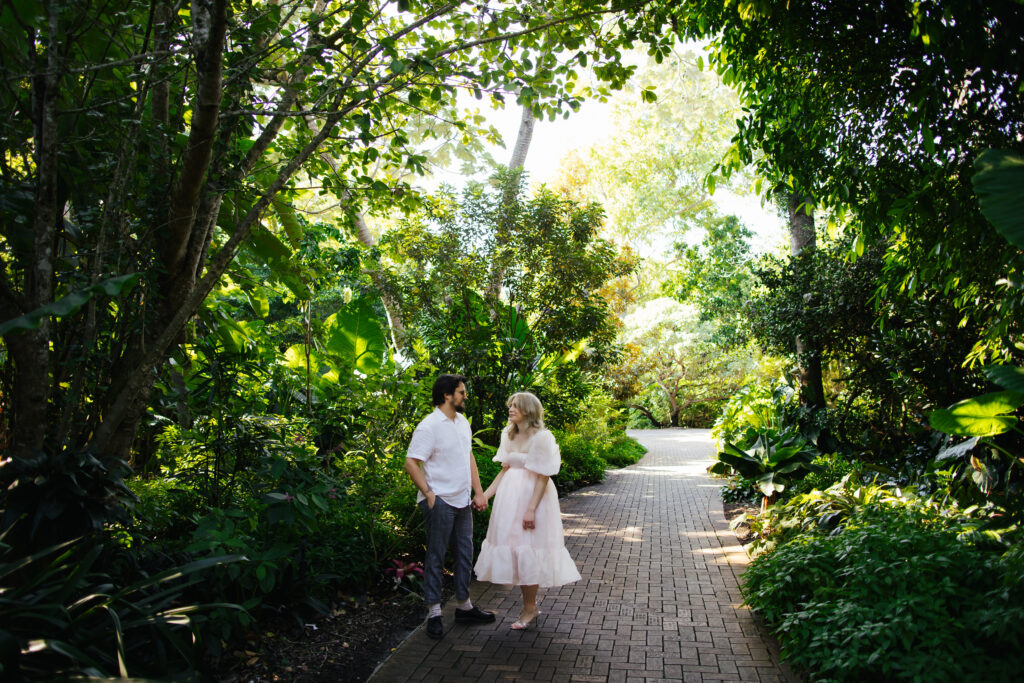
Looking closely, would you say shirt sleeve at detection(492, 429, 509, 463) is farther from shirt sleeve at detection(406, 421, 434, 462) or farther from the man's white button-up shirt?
shirt sleeve at detection(406, 421, 434, 462)

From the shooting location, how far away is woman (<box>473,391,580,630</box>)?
5.00 m

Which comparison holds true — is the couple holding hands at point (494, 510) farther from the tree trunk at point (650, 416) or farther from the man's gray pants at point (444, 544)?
the tree trunk at point (650, 416)

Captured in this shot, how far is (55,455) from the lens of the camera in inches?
135

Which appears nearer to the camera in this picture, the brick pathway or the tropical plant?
the brick pathway

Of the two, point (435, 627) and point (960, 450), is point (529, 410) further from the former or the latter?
point (960, 450)

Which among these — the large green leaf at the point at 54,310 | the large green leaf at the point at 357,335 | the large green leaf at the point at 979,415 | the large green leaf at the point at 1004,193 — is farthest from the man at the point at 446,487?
the large green leaf at the point at 357,335

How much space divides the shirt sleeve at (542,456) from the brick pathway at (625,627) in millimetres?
1165

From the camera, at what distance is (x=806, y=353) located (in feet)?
35.6

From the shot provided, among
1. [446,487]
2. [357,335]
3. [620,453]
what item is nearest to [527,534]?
[446,487]

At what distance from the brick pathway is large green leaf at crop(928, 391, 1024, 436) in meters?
1.92

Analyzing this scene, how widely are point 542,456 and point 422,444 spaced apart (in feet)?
3.04

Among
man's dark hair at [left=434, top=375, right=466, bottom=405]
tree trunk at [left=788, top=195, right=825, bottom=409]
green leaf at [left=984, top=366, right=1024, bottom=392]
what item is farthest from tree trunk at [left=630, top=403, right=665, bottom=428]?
green leaf at [left=984, top=366, right=1024, bottom=392]

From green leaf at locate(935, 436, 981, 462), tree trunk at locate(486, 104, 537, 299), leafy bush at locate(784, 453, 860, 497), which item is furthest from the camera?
tree trunk at locate(486, 104, 537, 299)

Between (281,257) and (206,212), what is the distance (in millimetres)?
2043
